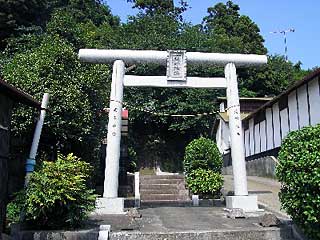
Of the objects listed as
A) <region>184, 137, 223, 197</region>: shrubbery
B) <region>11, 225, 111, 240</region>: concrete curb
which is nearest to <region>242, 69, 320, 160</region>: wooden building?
<region>184, 137, 223, 197</region>: shrubbery

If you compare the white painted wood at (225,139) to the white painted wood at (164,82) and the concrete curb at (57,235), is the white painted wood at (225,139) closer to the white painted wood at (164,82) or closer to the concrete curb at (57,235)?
the white painted wood at (164,82)

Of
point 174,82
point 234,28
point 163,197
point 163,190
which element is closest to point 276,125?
point 163,190

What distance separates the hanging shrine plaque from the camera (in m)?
13.5

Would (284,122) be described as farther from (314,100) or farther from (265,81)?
(265,81)

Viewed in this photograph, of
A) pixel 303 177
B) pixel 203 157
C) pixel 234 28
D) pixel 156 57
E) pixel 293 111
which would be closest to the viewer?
pixel 303 177

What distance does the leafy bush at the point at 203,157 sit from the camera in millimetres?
16125

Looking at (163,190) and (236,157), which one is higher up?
(236,157)

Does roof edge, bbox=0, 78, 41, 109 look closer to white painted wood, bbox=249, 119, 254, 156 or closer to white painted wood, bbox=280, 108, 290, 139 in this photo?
white painted wood, bbox=280, 108, 290, 139

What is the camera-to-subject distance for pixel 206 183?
15.7m

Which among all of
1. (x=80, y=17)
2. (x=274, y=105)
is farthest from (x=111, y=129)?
(x=80, y=17)

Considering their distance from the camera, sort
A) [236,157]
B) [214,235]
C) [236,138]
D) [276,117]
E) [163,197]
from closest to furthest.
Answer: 1. [214,235]
2. [236,157]
3. [236,138]
4. [163,197]
5. [276,117]

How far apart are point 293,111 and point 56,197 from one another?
14.4 meters

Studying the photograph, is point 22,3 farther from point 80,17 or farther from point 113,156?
point 113,156

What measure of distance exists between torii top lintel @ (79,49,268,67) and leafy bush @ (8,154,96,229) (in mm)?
5358
